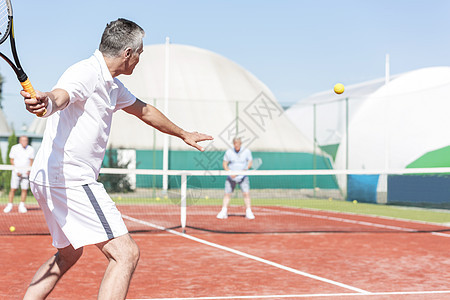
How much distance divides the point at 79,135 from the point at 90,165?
0.18 metres

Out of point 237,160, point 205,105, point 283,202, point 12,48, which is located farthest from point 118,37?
point 205,105

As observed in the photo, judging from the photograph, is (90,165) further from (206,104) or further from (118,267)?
(206,104)

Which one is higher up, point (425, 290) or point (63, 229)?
point (63, 229)

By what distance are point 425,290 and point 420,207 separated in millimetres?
12340

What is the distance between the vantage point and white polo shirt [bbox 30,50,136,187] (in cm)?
307

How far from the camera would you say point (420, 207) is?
17.0m

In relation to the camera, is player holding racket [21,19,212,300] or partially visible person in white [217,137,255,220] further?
partially visible person in white [217,137,255,220]

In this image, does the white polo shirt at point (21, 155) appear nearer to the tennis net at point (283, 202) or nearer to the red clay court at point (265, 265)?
the tennis net at point (283, 202)

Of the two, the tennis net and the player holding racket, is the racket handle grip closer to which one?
the player holding racket

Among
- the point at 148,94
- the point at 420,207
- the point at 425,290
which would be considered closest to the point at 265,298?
the point at 425,290

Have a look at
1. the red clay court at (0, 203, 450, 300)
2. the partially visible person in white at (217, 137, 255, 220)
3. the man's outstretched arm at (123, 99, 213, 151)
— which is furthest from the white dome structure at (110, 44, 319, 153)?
the man's outstretched arm at (123, 99, 213, 151)

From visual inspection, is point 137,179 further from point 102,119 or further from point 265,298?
point 102,119

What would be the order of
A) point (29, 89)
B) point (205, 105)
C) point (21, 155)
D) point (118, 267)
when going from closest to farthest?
1. point (29, 89)
2. point (118, 267)
3. point (21, 155)
4. point (205, 105)

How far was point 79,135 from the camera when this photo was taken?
10.1 ft
